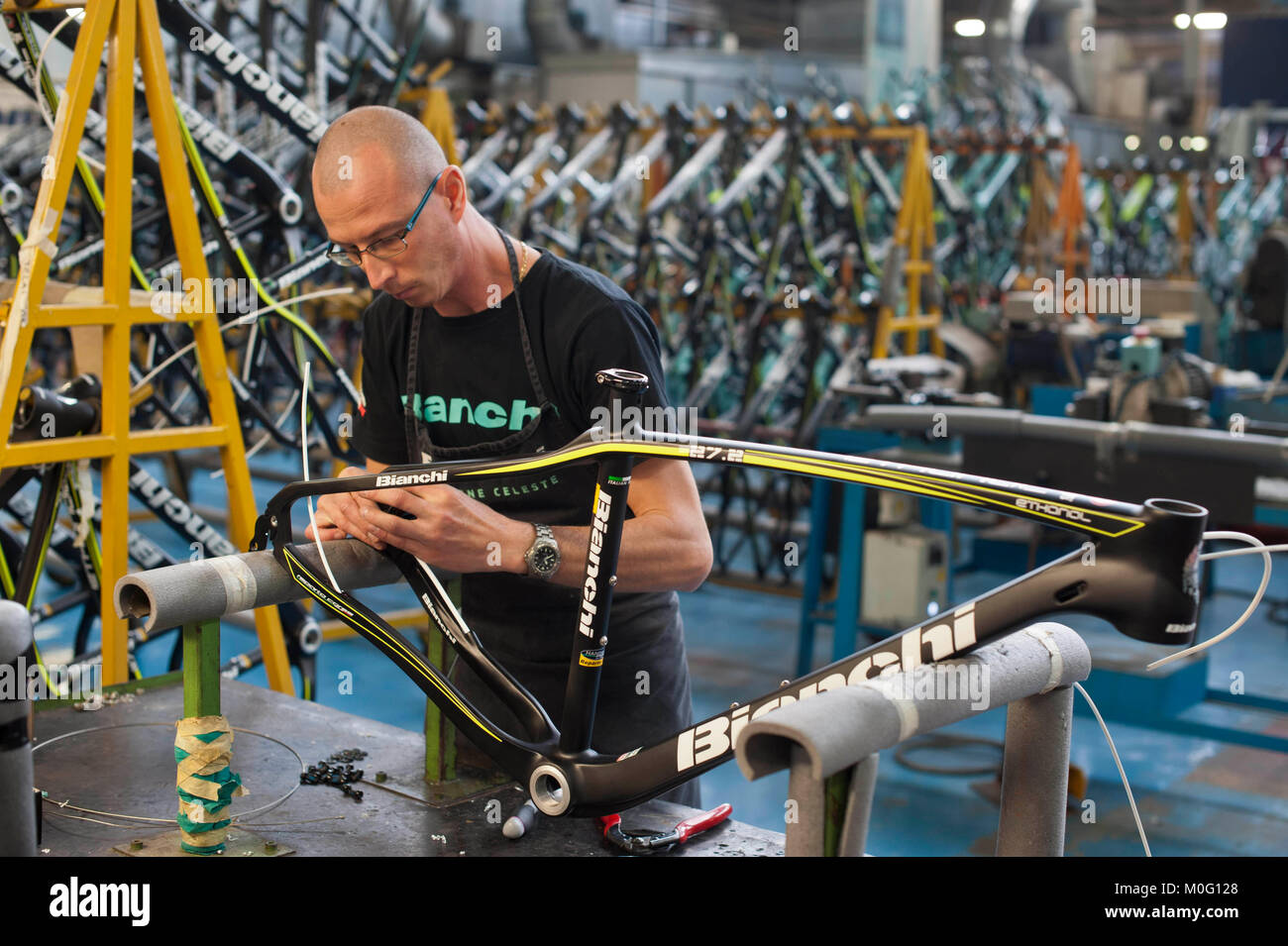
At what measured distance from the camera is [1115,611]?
3.59ft

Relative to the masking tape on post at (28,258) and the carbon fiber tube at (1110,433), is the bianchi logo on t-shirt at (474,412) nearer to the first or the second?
the masking tape on post at (28,258)

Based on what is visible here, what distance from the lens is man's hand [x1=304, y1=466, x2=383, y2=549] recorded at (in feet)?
5.39

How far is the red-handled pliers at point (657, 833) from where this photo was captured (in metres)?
1.47

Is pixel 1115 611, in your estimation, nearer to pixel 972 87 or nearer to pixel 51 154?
pixel 51 154

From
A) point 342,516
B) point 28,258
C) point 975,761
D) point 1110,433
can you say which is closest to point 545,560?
point 342,516

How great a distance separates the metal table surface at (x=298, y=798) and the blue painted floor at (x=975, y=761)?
70 centimetres

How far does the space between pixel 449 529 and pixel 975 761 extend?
3.09m

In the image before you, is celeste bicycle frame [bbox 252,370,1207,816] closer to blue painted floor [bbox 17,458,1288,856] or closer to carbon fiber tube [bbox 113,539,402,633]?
carbon fiber tube [bbox 113,539,402,633]

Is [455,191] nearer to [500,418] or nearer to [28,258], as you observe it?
[500,418]

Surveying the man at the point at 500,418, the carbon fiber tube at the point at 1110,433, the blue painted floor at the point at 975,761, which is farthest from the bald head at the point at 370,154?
the carbon fiber tube at the point at 1110,433

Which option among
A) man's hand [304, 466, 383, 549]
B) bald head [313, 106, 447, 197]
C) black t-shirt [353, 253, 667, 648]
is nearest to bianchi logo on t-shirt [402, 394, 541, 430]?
black t-shirt [353, 253, 667, 648]

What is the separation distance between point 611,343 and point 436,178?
0.31 meters

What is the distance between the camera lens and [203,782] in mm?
1413
